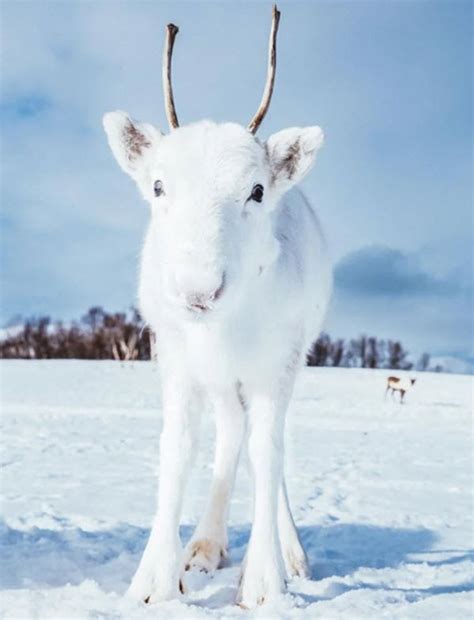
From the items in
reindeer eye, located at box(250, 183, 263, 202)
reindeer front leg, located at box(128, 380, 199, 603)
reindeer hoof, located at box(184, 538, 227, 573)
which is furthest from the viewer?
reindeer hoof, located at box(184, 538, 227, 573)

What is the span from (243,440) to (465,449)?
917cm

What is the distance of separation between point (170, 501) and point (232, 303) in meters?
1.18

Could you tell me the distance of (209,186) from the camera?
3225mm

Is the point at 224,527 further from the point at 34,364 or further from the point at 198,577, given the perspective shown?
the point at 34,364

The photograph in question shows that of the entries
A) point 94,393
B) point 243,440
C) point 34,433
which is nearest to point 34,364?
point 94,393

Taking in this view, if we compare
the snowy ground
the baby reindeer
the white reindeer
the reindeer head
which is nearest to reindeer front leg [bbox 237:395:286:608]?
the white reindeer

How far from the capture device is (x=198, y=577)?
13.4 ft

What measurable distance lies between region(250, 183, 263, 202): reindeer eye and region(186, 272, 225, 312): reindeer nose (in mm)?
623

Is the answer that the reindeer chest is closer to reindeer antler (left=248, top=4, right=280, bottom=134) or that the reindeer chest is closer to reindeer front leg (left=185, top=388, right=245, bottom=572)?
reindeer front leg (left=185, top=388, right=245, bottom=572)

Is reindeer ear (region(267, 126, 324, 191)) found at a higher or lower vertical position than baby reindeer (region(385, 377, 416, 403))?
higher

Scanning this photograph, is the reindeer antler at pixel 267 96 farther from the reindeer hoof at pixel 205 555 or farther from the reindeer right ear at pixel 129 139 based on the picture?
the reindeer hoof at pixel 205 555

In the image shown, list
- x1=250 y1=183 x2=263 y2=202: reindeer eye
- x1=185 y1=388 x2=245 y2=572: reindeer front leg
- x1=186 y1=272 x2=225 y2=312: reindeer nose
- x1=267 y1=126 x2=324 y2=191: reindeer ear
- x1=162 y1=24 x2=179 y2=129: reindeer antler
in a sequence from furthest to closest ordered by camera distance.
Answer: x1=185 y1=388 x2=245 y2=572: reindeer front leg, x1=162 y1=24 x2=179 y2=129: reindeer antler, x1=267 y1=126 x2=324 y2=191: reindeer ear, x1=250 y1=183 x2=263 y2=202: reindeer eye, x1=186 y1=272 x2=225 y2=312: reindeer nose

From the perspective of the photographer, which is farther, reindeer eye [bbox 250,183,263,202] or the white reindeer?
reindeer eye [bbox 250,183,263,202]

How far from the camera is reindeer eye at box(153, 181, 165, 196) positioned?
3.38 meters
